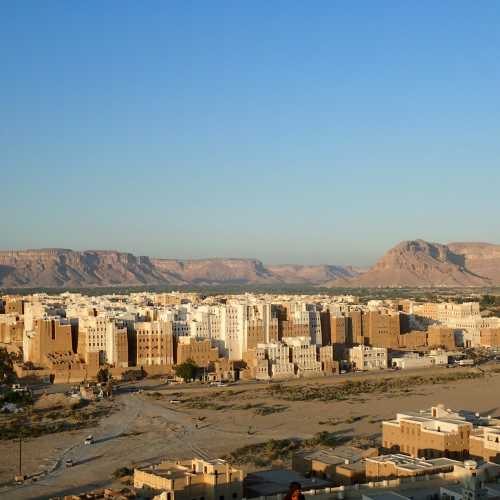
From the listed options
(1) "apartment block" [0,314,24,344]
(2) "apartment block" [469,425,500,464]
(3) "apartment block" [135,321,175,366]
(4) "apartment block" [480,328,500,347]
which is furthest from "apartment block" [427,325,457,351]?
(2) "apartment block" [469,425,500,464]

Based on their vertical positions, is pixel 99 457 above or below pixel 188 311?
below

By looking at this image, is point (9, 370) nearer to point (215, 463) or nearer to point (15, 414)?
point (15, 414)

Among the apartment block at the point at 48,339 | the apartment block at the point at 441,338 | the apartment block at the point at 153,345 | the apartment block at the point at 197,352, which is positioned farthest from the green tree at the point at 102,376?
the apartment block at the point at 441,338

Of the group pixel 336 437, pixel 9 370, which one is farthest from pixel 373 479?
pixel 9 370

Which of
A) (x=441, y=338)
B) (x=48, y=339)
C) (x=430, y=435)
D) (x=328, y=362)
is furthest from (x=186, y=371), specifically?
(x=430, y=435)

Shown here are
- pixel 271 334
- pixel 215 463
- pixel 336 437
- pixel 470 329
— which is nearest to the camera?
pixel 215 463

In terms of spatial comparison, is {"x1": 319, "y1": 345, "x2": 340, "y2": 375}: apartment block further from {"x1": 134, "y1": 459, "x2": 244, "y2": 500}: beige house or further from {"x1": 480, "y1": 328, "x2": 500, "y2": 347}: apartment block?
{"x1": 134, "y1": 459, "x2": 244, "y2": 500}: beige house

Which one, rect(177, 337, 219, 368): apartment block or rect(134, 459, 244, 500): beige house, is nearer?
rect(134, 459, 244, 500): beige house

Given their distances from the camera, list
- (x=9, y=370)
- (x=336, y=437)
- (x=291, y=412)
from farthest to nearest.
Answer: (x=9, y=370)
(x=291, y=412)
(x=336, y=437)
